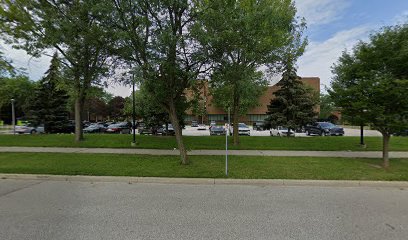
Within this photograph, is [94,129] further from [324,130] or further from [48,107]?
[324,130]

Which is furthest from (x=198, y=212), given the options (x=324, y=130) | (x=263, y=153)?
(x=324, y=130)

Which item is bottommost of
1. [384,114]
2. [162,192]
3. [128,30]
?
[162,192]

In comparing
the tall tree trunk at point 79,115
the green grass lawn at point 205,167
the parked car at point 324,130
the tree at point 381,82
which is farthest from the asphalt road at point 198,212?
the parked car at point 324,130

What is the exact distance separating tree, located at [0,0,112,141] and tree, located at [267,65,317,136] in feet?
57.3

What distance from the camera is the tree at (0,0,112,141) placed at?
982 centimetres

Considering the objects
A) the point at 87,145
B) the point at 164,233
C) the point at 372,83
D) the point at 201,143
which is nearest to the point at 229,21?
the point at 372,83

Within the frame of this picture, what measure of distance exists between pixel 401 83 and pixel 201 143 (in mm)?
10459

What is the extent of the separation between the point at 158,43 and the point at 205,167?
469 cm

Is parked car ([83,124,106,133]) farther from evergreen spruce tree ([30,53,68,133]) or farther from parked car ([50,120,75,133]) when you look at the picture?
evergreen spruce tree ([30,53,68,133])

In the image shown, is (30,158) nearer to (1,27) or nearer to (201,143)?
(1,27)

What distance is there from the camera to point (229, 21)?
8.89 m

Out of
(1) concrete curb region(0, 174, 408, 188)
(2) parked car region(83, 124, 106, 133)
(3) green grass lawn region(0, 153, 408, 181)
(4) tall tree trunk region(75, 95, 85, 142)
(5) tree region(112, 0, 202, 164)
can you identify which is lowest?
(1) concrete curb region(0, 174, 408, 188)

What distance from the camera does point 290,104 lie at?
87.7ft

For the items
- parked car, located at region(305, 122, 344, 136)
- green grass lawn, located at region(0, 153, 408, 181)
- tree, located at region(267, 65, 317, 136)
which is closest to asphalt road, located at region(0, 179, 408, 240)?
green grass lawn, located at region(0, 153, 408, 181)
